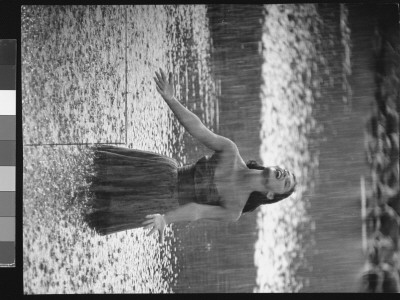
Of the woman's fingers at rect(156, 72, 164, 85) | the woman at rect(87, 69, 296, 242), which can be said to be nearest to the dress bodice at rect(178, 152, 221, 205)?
the woman at rect(87, 69, 296, 242)

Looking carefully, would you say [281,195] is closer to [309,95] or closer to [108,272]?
[309,95]

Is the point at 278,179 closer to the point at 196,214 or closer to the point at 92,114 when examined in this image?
the point at 196,214

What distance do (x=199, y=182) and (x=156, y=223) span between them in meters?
0.25

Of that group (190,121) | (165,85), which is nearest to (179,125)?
(190,121)

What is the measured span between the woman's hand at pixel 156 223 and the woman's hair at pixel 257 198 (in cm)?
35

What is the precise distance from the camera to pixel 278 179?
Answer: 6.34 ft

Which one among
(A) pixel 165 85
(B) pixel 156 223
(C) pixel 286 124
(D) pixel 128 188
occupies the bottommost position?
(B) pixel 156 223

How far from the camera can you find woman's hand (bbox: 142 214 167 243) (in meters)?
1.92

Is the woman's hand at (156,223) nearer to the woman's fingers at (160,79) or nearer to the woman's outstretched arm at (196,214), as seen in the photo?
the woman's outstretched arm at (196,214)

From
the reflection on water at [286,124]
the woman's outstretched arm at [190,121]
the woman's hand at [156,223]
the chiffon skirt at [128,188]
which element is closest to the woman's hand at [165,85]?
the woman's outstretched arm at [190,121]

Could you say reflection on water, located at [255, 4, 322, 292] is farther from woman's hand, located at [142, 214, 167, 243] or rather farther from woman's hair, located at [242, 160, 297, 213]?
woman's hand, located at [142, 214, 167, 243]

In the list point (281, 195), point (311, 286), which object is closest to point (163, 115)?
point (281, 195)
